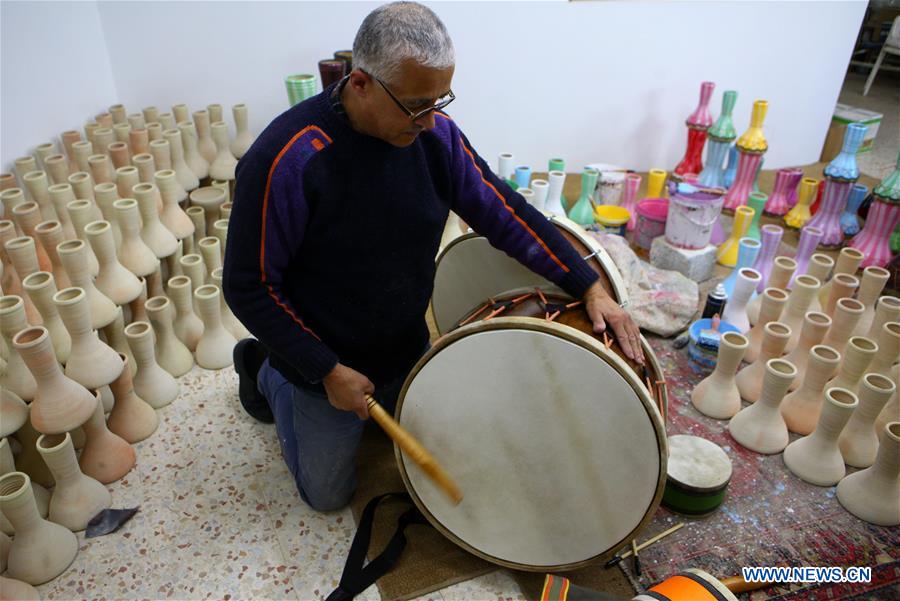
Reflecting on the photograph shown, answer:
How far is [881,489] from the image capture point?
5.86 ft

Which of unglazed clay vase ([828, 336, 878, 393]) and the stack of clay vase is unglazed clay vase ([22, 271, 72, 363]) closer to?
the stack of clay vase

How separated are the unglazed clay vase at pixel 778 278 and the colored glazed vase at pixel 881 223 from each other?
87 centimetres

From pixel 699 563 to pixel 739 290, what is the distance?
1.26m

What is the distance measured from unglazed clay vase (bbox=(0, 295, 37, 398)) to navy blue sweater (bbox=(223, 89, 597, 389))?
68 cm

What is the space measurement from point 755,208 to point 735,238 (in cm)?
19

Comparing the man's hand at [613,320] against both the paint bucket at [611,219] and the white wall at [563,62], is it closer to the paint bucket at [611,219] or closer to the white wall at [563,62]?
the paint bucket at [611,219]

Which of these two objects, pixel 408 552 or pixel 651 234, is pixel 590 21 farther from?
pixel 408 552

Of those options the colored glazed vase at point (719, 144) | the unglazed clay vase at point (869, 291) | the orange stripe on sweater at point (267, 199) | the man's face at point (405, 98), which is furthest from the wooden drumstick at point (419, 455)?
the colored glazed vase at point (719, 144)

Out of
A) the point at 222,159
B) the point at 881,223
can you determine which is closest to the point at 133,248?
the point at 222,159

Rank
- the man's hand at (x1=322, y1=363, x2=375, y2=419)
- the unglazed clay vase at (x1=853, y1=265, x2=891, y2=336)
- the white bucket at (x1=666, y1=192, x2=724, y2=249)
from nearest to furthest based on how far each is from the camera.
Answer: the man's hand at (x1=322, y1=363, x2=375, y2=419) → the unglazed clay vase at (x1=853, y1=265, x2=891, y2=336) → the white bucket at (x1=666, y1=192, x2=724, y2=249)

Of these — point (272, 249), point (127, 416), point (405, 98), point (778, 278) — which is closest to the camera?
point (405, 98)

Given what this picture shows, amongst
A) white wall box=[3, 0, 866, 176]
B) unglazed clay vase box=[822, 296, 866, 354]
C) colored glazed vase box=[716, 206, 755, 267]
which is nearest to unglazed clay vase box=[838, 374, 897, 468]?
unglazed clay vase box=[822, 296, 866, 354]

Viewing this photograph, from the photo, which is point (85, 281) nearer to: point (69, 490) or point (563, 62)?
point (69, 490)

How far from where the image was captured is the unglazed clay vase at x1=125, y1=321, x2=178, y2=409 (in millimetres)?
2020
